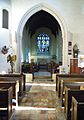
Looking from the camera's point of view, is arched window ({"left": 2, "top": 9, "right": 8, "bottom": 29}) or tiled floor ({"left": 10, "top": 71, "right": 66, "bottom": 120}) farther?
arched window ({"left": 2, "top": 9, "right": 8, "bottom": 29})

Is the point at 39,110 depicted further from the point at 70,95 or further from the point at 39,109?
the point at 70,95

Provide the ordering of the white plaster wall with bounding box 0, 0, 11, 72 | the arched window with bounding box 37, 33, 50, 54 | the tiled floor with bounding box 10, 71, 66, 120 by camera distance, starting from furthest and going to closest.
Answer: the arched window with bounding box 37, 33, 50, 54
the white plaster wall with bounding box 0, 0, 11, 72
the tiled floor with bounding box 10, 71, 66, 120

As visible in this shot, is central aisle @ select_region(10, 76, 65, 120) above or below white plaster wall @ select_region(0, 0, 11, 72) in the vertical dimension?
below

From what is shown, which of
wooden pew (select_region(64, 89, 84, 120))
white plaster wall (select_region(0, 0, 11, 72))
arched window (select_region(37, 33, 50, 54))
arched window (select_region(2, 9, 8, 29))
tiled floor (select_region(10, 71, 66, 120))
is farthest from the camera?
arched window (select_region(37, 33, 50, 54))

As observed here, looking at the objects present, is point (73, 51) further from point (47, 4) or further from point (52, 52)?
point (52, 52)

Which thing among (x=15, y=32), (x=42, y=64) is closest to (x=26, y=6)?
(x=15, y=32)

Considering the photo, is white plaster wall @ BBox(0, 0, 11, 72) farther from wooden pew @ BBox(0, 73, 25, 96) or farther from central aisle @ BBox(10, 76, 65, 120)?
central aisle @ BBox(10, 76, 65, 120)

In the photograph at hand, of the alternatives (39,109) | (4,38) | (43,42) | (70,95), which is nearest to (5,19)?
(4,38)

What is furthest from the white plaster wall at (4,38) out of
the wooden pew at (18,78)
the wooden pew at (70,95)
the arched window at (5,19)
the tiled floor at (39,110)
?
the wooden pew at (70,95)

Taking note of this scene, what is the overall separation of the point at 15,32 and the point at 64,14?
3.06 meters

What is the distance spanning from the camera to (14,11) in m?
14.7

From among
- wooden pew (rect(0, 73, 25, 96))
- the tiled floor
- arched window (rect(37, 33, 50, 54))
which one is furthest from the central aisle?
arched window (rect(37, 33, 50, 54))

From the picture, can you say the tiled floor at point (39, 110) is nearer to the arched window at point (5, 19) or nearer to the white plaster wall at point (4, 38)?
the white plaster wall at point (4, 38)

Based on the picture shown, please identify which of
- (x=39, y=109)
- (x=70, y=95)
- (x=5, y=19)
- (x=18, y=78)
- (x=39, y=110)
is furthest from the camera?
(x=5, y=19)
